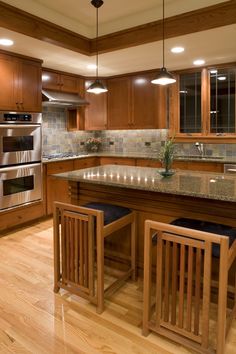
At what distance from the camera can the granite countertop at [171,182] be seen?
1.99m

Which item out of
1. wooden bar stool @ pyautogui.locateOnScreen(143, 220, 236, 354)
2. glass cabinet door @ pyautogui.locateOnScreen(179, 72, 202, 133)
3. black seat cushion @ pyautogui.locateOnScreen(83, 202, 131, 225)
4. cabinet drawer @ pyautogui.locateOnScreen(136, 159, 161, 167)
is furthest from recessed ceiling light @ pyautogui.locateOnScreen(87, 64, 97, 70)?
wooden bar stool @ pyautogui.locateOnScreen(143, 220, 236, 354)

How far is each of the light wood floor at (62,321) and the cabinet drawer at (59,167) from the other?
6.06ft

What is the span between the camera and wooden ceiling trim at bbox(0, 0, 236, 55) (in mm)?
2871

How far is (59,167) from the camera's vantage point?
15.2 ft

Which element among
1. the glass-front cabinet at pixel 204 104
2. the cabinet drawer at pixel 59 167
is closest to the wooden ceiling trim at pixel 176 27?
the glass-front cabinet at pixel 204 104

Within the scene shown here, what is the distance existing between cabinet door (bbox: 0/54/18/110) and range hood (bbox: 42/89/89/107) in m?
0.58

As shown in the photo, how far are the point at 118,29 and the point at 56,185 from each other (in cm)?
244

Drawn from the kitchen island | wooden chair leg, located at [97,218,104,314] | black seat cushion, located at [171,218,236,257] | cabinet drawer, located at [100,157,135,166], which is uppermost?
cabinet drawer, located at [100,157,135,166]

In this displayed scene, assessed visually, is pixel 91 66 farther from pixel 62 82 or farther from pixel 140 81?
pixel 140 81

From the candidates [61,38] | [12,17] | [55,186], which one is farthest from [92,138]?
[12,17]

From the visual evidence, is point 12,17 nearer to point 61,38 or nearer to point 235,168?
point 61,38

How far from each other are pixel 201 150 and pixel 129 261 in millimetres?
2892

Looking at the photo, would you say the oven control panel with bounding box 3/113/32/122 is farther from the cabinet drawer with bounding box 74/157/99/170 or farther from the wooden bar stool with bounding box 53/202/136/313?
the wooden bar stool with bounding box 53/202/136/313

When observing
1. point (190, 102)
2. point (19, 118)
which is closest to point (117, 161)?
point (190, 102)
